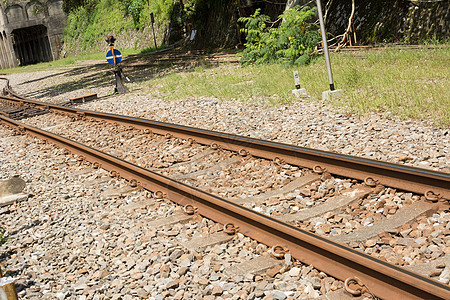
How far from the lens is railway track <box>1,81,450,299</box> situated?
12.0ft

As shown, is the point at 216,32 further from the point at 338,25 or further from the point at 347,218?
the point at 347,218

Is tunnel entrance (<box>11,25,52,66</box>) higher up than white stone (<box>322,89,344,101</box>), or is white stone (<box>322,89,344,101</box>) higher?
tunnel entrance (<box>11,25,52,66</box>)

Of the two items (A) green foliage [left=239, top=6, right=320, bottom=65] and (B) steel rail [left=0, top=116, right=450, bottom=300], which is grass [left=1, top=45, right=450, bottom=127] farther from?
(B) steel rail [left=0, top=116, right=450, bottom=300]

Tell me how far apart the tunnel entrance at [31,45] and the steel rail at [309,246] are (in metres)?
59.1

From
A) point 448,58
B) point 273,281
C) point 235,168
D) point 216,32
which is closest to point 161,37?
point 216,32

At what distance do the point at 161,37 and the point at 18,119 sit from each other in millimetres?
25420

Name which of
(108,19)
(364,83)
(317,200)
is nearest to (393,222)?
(317,200)

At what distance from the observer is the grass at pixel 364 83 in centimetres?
831

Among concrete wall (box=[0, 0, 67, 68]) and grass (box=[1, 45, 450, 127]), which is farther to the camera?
concrete wall (box=[0, 0, 67, 68])

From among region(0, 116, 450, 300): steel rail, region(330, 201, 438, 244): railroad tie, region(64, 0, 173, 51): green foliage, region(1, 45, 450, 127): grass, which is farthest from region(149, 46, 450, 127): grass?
region(64, 0, 173, 51): green foliage

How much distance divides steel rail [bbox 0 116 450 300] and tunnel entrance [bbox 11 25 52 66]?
5910 centimetres

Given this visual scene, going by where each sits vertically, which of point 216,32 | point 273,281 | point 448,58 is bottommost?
point 273,281

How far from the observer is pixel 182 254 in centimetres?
449

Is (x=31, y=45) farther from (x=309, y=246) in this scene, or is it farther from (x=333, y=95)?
(x=309, y=246)
